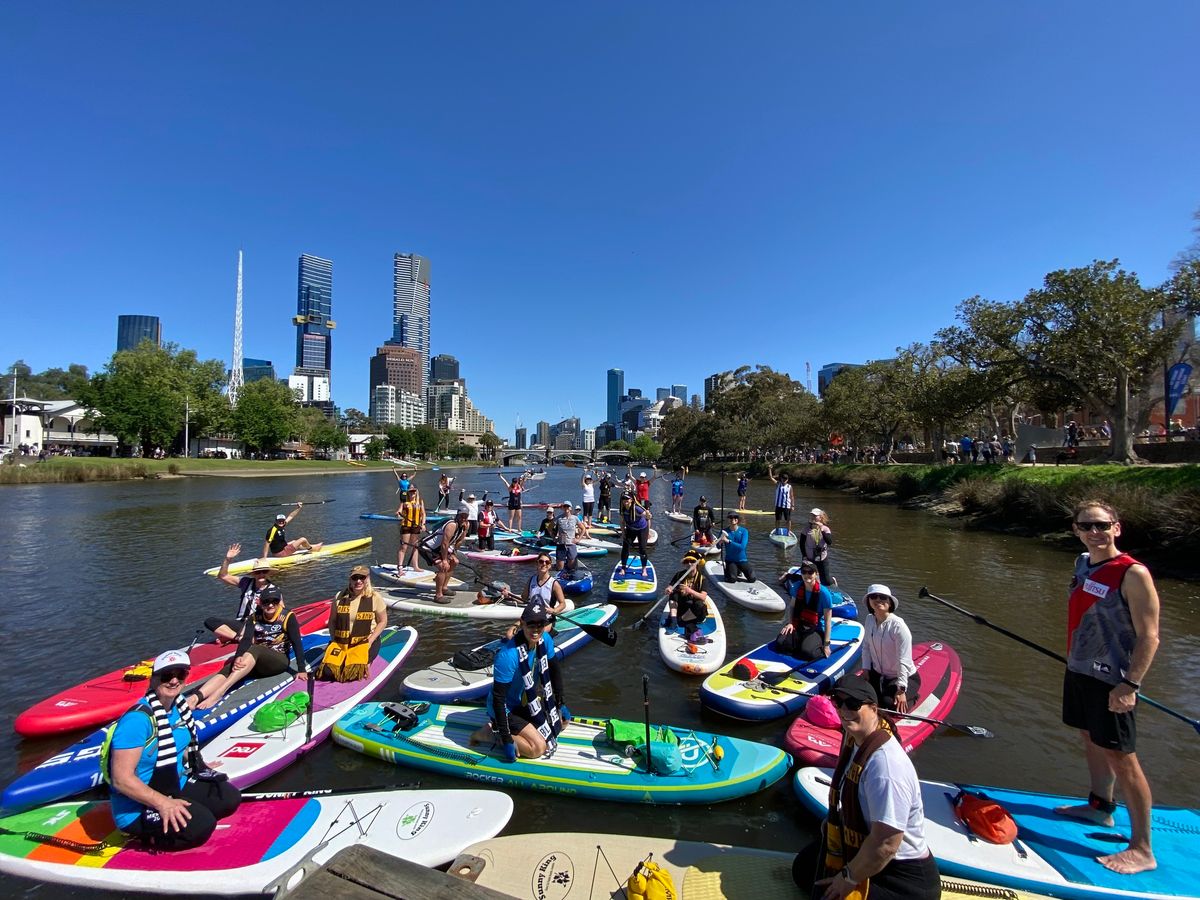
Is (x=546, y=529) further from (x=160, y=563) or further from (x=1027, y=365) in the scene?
(x=1027, y=365)

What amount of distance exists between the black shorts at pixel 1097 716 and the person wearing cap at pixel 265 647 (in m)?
9.55

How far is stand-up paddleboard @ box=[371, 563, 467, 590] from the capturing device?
16047mm

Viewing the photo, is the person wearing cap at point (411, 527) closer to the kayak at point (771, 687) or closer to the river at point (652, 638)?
the river at point (652, 638)

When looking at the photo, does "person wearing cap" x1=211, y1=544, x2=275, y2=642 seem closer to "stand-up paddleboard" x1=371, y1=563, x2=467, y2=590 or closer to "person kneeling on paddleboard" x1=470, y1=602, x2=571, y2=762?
"person kneeling on paddleboard" x1=470, y1=602, x2=571, y2=762

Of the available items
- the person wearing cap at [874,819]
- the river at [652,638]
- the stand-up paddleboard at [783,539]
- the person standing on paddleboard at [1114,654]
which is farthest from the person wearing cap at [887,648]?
the stand-up paddleboard at [783,539]

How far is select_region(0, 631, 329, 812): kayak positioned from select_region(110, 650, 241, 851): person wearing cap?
2.13 metres

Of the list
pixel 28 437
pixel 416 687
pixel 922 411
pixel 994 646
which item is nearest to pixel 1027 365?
pixel 922 411

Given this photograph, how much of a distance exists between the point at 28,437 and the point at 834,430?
4355 inches

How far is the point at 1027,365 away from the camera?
107 ft

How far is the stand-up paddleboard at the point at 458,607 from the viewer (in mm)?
13984

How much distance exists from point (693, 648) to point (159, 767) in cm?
805

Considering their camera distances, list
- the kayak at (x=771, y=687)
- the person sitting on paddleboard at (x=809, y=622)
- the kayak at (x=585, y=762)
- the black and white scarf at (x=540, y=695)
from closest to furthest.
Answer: the kayak at (x=585, y=762)
the black and white scarf at (x=540, y=695)
the kayak at (x=771, y=687)
the person sitting on paddleboard at (x=809, y=622)

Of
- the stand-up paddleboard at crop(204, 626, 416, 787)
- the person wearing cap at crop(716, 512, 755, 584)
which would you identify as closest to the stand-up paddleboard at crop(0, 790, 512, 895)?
the stand-up paddleboard at crop(204, 626, 416, 787)

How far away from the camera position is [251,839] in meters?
5.47
